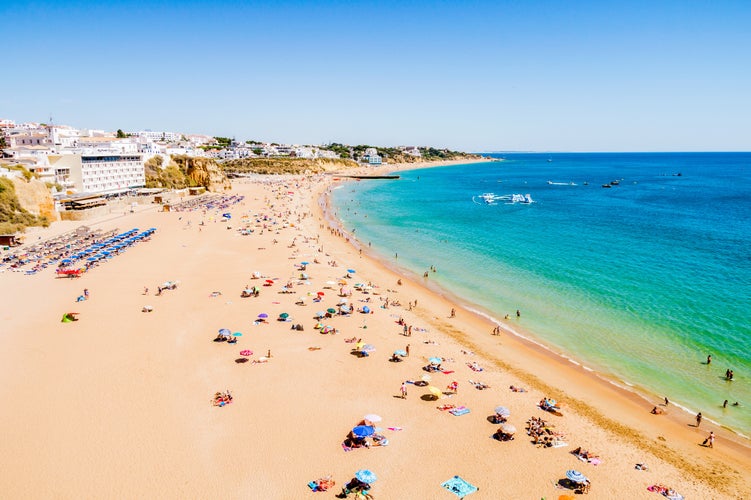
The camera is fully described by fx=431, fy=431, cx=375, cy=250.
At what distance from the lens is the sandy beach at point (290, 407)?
12.5 metres

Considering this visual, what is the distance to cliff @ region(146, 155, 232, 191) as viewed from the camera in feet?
244

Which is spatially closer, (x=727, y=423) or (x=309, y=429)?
(x=309, y=429)

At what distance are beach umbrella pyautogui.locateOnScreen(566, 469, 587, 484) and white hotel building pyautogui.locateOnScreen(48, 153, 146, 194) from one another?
65.2m

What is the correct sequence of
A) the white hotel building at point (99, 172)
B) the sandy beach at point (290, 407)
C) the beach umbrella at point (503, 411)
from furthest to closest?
1. the white hotel building at point (99, 172)
2. the beach umbrella at point (503, 411)
3. the sandy beach at point (290, 407)

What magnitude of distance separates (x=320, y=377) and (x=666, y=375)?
49.6 feet

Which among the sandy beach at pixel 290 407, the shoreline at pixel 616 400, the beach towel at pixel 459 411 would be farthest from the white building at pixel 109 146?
the beach towel at pixel 459 411

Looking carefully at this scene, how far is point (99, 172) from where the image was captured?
62031 mm

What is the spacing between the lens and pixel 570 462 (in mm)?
13289

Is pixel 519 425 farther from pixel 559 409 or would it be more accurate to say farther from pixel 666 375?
pixel 666 375

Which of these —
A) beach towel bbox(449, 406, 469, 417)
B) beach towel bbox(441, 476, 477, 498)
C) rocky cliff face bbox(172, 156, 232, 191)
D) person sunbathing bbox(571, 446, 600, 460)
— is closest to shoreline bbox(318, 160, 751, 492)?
person sunbathing bbox(571, 446, 600, 460)

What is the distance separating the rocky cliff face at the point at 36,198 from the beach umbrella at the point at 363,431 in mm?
48269

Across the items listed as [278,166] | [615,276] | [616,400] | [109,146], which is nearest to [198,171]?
[109,146]

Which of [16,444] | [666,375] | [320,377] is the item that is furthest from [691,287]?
[16,444]

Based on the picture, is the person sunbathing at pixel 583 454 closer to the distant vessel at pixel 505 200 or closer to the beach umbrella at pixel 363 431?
the beach umbrella at pixel 363 431
